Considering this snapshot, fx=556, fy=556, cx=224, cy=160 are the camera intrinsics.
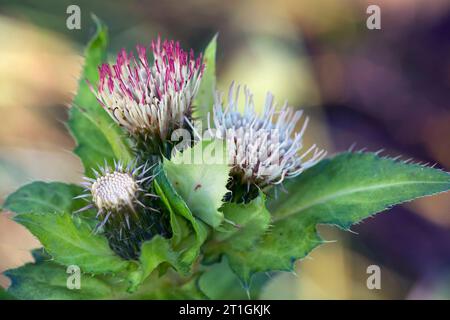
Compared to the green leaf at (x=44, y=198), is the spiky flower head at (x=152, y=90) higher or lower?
higher

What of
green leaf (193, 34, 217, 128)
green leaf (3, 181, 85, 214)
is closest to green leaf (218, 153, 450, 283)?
green leaf (193, 34, 217, 128)

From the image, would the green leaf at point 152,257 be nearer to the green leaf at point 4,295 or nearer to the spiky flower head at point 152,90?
the spiky flower head at point 152,90

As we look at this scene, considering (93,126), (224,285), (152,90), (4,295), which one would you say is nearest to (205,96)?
(152,90)

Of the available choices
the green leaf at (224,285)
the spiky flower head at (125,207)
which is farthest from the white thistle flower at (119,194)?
the green leaf at (224,285)

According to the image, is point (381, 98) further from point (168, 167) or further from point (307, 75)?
point (168, 167)

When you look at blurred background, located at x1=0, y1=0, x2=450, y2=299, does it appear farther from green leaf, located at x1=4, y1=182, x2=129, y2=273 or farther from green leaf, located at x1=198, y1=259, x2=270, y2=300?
green leaf, located at x1=4, y1=182, x2=129, y2=273

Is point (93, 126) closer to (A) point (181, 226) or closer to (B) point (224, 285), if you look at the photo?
(A) point (181, 226)
